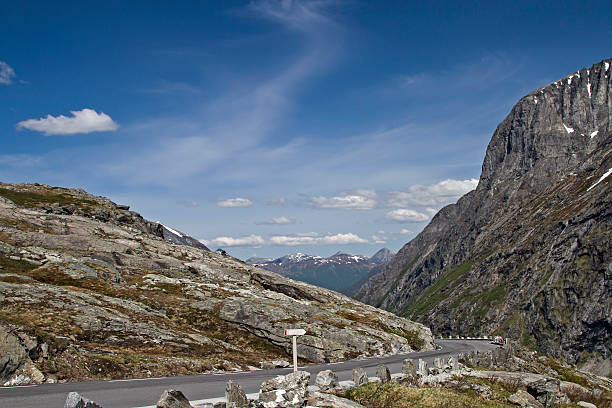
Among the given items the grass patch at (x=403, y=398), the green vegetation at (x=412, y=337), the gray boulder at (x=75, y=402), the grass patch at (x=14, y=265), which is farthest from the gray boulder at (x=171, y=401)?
the green vegetation at (x=412, y=337)

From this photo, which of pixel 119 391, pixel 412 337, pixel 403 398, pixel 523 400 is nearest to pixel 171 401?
pixel 119 391

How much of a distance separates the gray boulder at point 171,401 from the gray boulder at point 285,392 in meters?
3.44

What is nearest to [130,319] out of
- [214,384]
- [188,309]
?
[188,309]

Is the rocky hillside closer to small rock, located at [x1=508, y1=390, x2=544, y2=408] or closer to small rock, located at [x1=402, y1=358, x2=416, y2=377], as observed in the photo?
small rock, located at [x1=402, y1=358, x2=416, y2=377]

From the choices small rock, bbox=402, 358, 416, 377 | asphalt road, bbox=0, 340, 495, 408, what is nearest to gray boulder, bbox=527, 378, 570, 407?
small rock, bbox=402, 358, 416, 377

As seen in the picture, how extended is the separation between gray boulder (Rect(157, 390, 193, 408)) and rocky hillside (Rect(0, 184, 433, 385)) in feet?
42.4

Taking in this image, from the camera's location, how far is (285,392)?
18.3m

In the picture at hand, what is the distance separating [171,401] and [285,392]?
17.7 ft

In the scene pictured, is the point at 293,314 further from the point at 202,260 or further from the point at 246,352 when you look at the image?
the point at 202,260

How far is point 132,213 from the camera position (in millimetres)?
114000

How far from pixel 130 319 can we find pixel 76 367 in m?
14.4

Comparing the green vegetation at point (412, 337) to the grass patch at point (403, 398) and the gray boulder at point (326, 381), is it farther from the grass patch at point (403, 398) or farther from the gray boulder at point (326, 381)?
the gray boulder at point (326, 381)

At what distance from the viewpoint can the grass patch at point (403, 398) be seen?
20.2 m

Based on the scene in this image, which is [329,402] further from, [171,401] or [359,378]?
[171,401]
